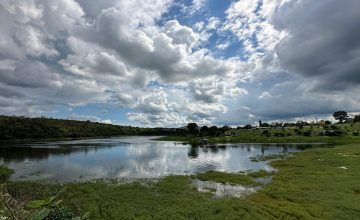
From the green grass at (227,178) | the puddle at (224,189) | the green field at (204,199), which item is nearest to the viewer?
the green field at (204,199)

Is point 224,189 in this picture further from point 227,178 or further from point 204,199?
point 227,178

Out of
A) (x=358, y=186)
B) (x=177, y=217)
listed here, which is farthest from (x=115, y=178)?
(x=358, y=186)

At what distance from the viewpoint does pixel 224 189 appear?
37.0 meters

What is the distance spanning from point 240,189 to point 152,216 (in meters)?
16.1

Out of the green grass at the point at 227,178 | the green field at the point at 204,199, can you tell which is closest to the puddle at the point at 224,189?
the green field at the point at 204,199

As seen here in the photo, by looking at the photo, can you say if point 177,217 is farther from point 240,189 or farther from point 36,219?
point 36,219

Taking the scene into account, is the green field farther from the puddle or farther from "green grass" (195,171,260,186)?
the puddle

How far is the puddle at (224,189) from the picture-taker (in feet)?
111

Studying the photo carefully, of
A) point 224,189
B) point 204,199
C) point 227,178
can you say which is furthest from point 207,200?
point 227,178

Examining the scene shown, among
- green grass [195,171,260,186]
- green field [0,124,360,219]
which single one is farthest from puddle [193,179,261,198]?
green grass [195,171,260,186]

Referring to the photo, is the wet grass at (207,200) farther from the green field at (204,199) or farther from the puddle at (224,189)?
the puddle at (224,189)

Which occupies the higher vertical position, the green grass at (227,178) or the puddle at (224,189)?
the green grass at (227,178)

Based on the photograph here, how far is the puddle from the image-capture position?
111ft

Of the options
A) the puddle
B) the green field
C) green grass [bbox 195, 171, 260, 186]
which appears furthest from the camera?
green grass [bbox 195, 171, 260, 186]
